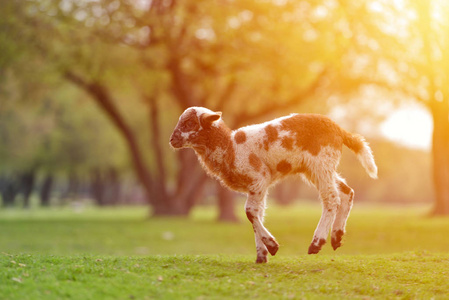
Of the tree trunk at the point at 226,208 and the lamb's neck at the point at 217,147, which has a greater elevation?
the lamb's neck at the point at 217,147

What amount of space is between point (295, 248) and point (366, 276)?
42.7 ft

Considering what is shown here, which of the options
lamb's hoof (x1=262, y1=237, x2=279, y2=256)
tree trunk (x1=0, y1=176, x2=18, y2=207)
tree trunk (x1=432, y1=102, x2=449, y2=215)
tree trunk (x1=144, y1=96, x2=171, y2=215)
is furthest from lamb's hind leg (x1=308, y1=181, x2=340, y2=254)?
tree trunk (x1=0, y1=176, x2=18, y2=207)

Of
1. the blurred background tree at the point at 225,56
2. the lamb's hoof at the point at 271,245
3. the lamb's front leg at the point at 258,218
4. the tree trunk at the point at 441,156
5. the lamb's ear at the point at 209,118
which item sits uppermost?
the blurred background tree at the point at 225,56

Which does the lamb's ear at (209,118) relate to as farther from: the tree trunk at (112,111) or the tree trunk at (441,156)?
the tree trunk at (441,156)

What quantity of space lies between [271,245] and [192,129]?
2.17 m

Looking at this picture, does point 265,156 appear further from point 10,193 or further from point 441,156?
point 10,193

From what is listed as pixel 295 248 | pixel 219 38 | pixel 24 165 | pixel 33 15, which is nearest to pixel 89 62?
pixel 33 15

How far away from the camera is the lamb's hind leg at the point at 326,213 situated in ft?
30.6

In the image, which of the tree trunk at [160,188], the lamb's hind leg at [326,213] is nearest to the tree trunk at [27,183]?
the tree trunk at [160,188]

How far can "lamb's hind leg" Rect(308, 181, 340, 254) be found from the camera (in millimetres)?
9320

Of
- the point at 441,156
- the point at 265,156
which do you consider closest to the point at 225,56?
the point at 441,156

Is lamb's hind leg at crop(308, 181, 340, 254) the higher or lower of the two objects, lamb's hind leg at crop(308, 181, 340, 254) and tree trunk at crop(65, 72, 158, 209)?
the lower

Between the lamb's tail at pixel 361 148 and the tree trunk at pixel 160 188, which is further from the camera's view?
the tree trunk at pixel 160 188

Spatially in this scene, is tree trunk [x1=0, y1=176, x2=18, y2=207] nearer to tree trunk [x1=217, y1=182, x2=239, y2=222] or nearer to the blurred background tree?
the blurred background tree
